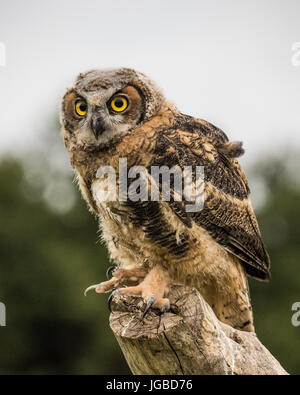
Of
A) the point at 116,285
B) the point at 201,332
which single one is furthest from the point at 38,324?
the point at 201,332

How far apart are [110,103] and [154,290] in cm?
133

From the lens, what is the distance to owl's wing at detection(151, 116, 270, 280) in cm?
391

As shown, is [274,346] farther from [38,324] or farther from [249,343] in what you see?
[249,343]

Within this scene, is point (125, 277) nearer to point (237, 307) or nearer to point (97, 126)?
point (237, 307)

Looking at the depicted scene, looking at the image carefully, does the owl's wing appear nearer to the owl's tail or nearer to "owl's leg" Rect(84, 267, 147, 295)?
the owl's tail

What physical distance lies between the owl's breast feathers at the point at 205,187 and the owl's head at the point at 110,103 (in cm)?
9

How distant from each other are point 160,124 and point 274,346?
1236 centimetres

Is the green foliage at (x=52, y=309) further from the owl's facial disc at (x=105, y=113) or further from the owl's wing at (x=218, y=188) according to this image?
the owl's facial disc at (x=105, y=113)

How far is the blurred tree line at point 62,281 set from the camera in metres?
15.3

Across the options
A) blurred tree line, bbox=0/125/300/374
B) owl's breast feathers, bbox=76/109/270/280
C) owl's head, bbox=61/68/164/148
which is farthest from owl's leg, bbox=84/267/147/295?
blurred tree line, bbox=0/125/300/374

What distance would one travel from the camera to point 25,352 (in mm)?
15438

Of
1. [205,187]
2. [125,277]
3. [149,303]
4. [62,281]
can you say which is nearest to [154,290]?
[149,303]

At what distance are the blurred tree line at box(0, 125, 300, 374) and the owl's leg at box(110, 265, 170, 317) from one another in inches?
449

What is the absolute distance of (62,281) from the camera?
15.4 metres
